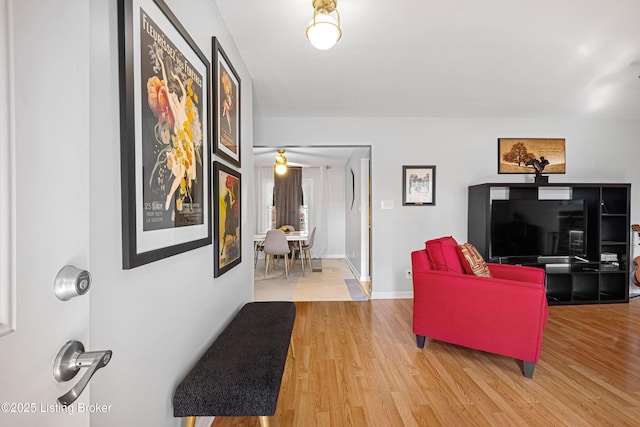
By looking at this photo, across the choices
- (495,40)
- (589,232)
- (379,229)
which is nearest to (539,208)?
(589,232)

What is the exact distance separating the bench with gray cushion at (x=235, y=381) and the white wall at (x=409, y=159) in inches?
108

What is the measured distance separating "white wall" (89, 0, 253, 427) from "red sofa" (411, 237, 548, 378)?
1776 millimetres

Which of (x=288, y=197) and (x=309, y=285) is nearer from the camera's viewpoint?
(x=309, y=285)

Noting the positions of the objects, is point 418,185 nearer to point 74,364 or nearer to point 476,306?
point 476,306

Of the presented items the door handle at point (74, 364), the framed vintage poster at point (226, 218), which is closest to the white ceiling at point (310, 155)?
the framed vintage poster at point (226, 218)

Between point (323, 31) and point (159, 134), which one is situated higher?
point (323, 31)

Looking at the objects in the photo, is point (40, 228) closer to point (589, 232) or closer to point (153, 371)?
point (153, 371)

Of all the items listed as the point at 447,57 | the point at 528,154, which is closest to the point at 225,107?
the point at 447,57

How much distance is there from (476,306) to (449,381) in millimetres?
570

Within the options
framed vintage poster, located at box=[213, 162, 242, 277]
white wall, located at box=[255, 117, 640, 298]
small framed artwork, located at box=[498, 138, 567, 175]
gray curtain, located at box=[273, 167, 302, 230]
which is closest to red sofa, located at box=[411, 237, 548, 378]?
white wall, located at box=[255, 117, 640, 298]

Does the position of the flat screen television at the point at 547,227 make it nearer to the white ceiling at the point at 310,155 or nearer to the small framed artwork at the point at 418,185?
the small framed artwork at the point at 418,185

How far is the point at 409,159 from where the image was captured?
408 cm

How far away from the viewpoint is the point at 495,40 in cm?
221

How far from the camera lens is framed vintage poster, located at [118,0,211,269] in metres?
0.93
